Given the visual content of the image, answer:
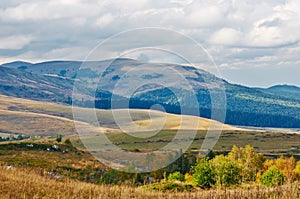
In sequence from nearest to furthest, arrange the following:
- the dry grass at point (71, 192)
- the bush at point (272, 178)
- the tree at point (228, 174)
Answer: the dry grass at point (71, 192), the tree at point (228, 174), the bush at point (272, 178)

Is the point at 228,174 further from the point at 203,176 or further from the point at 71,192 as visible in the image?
the point at 71,192

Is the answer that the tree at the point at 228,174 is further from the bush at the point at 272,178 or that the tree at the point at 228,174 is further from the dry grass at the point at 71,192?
the dry grass at the point at 71,192

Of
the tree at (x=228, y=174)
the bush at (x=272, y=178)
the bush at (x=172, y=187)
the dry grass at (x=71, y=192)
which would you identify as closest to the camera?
the dry grass at (x=71, y=192)

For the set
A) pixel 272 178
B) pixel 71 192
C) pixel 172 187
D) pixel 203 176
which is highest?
pixel 71 192

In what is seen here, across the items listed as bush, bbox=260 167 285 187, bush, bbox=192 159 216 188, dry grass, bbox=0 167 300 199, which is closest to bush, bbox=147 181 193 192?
bush, bbox=192 159 216 188

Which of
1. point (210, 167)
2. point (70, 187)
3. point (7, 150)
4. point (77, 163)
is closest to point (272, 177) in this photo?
point (210, 167)

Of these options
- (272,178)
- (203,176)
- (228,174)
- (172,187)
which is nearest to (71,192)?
(172,187)

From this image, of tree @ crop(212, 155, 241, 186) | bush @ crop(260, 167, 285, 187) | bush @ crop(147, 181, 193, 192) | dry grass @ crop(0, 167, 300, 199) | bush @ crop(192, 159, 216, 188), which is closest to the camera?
dry grass @ crop(0, 167, 300, 199)

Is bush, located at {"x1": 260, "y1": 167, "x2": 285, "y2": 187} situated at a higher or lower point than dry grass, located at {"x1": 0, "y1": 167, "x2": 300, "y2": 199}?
lower

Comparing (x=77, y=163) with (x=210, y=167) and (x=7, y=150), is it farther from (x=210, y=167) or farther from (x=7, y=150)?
(x=210, y=167)

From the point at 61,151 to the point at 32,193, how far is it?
305 feet

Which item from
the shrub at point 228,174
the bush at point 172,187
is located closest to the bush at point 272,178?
the shrub at point 228,174

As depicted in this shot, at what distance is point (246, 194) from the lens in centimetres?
2034

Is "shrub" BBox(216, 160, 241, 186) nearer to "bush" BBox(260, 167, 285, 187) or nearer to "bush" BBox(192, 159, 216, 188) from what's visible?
"bush" BBox(192, 159, 216, 188)
